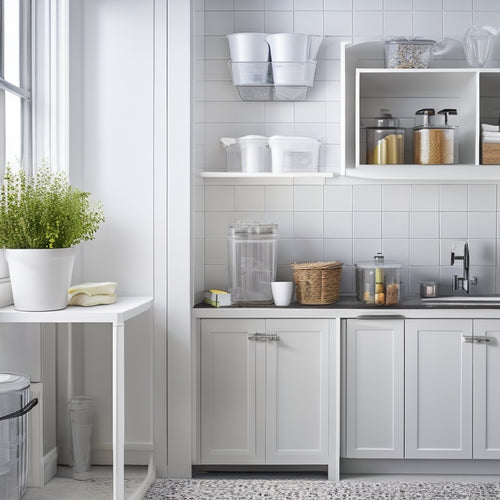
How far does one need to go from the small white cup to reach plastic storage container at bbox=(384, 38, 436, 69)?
119cm

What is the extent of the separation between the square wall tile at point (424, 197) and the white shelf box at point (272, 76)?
80 cm

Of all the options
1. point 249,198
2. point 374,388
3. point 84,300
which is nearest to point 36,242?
point 84,300

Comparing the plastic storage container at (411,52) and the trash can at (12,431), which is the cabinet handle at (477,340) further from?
the trash can at (12,431)

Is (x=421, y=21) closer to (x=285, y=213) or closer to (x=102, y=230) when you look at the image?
(x=285, y=213)

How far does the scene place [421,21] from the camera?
→ 371 centimetres

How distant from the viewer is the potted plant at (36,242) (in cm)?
261

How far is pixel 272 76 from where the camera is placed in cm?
358

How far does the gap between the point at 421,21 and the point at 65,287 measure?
2.33m

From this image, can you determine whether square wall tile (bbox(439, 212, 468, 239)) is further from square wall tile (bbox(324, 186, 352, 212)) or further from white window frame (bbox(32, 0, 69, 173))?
white window frame (bbox(32, 0, 69, 173))

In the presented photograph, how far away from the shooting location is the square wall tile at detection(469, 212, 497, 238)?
12.2 feet

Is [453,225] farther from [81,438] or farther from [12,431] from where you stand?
[12,431]

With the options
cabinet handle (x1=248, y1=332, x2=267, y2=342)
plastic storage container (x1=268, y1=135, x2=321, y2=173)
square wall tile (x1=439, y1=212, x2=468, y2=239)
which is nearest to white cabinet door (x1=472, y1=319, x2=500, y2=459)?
square wall tile (x1=439, y1=212, x2=468, y2=239)

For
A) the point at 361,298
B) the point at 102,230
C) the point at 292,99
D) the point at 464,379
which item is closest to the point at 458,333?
the point at 464,379

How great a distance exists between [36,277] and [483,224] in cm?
233
